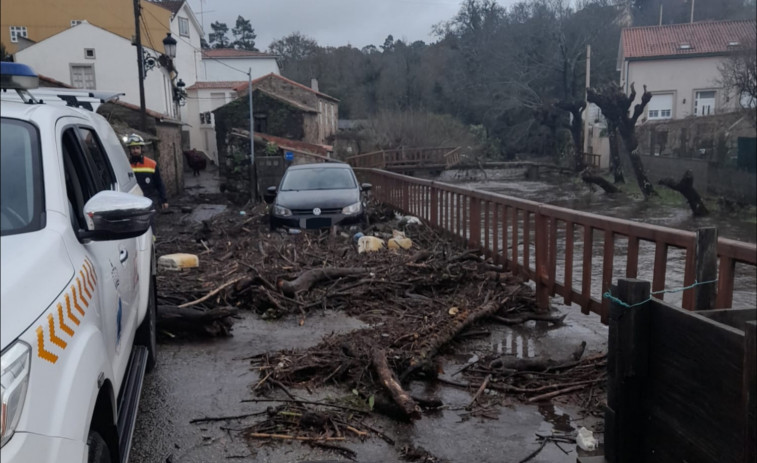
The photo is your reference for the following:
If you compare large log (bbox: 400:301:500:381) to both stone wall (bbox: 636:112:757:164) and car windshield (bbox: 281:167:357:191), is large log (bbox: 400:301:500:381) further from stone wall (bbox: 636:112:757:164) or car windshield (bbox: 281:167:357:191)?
car windshield (bbox: 281:167:357:191)

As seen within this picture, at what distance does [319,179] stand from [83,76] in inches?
289

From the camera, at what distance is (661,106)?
2.80 m

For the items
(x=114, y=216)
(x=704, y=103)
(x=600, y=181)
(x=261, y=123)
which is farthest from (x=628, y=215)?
(x=261, y=123)

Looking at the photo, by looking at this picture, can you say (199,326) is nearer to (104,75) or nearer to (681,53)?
(104,75)

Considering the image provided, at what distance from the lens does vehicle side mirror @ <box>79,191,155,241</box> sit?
2.62 m

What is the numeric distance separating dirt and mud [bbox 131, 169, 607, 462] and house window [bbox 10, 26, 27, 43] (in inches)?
94.3

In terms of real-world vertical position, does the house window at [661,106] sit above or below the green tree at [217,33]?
below

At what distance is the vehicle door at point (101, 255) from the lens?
2748mm

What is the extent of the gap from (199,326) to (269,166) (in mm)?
15820

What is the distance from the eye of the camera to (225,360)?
542 cm

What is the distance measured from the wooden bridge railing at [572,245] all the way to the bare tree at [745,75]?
1.22 meters

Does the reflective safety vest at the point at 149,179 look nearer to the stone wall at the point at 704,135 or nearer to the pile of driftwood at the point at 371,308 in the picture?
the pile of driftwood at the point at 371,308

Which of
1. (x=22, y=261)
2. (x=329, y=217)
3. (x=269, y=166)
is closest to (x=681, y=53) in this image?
(x=22, y=261)

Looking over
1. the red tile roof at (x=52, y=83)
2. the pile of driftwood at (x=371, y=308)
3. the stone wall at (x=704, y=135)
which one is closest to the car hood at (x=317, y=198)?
the pile of driftwood at (x=371, y=308)
